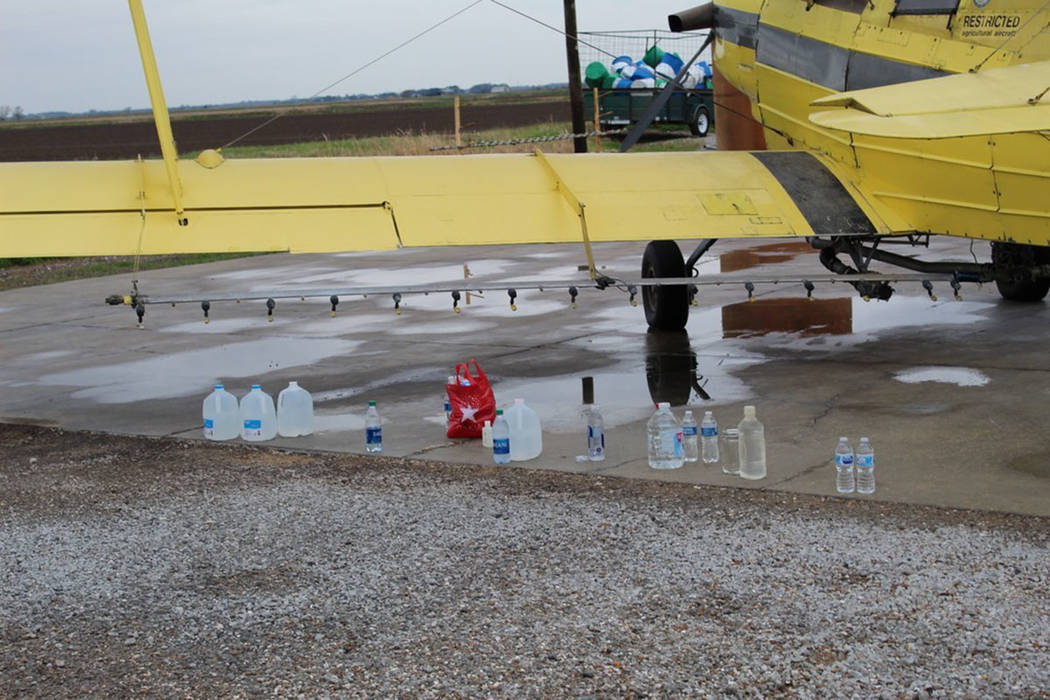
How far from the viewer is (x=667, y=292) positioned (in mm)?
11914

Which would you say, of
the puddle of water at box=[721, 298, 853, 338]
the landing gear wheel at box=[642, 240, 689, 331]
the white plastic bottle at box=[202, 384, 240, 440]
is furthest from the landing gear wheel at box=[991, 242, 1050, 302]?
the white plastic bottle at box=[202, 384, 240, 440]

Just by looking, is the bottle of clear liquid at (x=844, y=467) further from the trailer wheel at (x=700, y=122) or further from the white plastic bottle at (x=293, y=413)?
the trailer wheel at (x=700, y=122)

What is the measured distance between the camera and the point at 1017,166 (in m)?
8.43

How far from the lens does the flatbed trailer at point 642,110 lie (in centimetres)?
3900

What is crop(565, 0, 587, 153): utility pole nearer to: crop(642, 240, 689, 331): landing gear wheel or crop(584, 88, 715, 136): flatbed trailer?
crop(642, 240, 689, 331): landing gear wheel

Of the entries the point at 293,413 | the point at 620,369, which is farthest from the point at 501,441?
the point at 620,369

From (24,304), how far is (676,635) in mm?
13023

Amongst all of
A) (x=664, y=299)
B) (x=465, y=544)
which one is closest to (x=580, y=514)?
(x=465, y=544)

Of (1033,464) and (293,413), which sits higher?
(293,413)

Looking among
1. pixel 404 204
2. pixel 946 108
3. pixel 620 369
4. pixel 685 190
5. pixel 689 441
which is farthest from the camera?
pixel 620 369

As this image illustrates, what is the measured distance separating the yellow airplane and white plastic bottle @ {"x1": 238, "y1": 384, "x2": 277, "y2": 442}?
3.54 feet

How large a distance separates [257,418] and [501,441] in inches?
74.3

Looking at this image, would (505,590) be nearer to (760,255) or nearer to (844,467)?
(844,467)

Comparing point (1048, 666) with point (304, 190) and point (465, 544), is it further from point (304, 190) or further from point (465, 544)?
point (304, 190)
